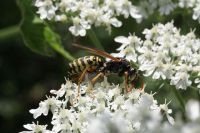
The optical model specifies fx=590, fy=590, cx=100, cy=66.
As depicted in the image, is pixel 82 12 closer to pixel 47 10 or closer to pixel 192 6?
pixel 47 10

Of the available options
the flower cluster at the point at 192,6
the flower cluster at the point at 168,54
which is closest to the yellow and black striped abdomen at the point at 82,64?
the flower cluster at the point at 168,54

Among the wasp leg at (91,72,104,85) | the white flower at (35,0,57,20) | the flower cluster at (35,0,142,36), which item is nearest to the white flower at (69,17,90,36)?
the flower cluster at (35,0,142,36)

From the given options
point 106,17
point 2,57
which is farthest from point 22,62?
point 106,17

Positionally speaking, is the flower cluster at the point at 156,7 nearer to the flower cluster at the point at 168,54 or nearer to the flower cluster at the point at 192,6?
the flower cluster at the point at 192,6

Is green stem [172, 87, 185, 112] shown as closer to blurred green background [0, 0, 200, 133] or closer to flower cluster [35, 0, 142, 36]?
flower cluster [35, 0, 142, 36]

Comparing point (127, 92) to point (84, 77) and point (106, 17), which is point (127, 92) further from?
point (106, 17)

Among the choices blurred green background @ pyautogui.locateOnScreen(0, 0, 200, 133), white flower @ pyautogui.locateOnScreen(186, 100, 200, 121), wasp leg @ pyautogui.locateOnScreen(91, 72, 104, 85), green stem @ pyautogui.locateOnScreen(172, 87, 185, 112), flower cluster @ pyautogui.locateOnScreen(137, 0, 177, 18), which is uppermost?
blurred green background @ pyautogui.locateOnScreen(0, 0, 200, 133)
